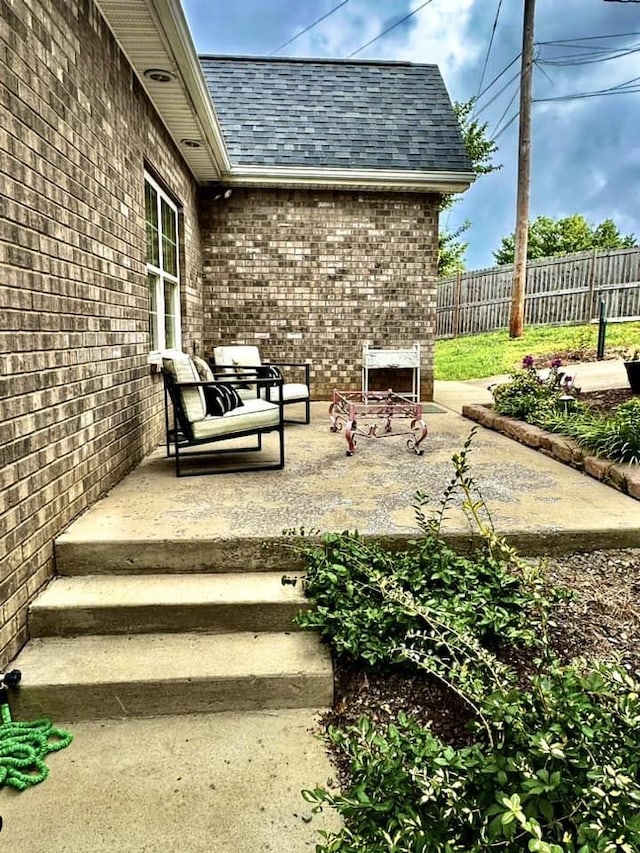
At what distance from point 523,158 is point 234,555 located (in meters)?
13.5

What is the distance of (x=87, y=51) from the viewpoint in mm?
3365

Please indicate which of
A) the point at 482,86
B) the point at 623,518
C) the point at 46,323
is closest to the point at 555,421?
the point at 623,518

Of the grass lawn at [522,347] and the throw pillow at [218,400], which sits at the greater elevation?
the grass lawn at [522,347]

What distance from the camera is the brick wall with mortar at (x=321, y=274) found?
26.2ft

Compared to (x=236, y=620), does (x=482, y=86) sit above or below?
above

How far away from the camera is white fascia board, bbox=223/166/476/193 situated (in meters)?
7.54

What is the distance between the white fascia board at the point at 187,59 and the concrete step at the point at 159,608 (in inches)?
129

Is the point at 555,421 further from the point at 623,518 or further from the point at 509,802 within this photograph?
the point at 509,802

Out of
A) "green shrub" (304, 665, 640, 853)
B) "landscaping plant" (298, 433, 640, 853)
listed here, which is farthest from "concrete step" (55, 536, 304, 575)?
"green shrub" (304, 665, 640, 853)

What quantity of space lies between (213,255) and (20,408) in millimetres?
6011

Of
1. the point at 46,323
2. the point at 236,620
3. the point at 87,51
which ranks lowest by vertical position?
the point at 236,620

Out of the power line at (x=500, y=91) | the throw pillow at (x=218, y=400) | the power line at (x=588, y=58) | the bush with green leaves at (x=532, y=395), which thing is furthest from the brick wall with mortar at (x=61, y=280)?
the power line at (x=588, y=58)

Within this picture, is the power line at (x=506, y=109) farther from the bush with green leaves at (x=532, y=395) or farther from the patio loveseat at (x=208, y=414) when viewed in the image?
the patio loveseat at (x=208, y=414)

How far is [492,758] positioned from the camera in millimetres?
1529
